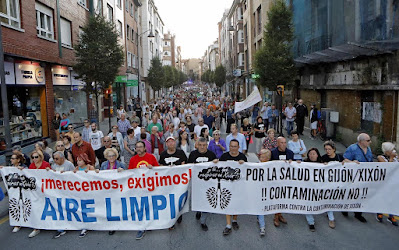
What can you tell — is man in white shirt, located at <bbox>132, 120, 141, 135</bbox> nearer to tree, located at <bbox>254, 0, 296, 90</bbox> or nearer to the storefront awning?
the storefront awning

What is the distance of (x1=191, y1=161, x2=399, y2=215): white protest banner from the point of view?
5.77 meters

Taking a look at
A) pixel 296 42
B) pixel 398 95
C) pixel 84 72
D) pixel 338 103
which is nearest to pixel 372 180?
pixel 398 95

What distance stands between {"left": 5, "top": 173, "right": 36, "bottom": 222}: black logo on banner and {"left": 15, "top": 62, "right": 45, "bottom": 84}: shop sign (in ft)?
27.6

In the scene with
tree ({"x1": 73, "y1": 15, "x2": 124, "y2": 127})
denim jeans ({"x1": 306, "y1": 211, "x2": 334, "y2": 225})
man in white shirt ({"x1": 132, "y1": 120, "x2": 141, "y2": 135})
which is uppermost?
tree ({"x1": 73, "y1": 15, "x2": 124, "y2": 127})

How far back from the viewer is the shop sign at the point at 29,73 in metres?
13.1

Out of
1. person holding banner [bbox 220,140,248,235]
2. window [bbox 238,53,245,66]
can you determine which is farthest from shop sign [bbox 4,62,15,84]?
window [bbox 238,53,245,66]

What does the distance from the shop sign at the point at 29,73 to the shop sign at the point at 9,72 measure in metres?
0.30

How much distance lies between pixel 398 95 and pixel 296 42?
11491 mm

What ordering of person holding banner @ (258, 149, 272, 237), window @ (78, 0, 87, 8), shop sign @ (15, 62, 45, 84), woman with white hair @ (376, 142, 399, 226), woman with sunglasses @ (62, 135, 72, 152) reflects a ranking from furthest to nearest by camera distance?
window @ (78, 0, 87, 8), shop sign @ (15, 62, 45, 84), woman with sunglasses @ (62, 135, 72, 152), woman with white hair @ (376, 142, 399, 226), person holding banner @ (258, 149, 272, 237)

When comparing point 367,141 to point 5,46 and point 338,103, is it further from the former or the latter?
point 5,46

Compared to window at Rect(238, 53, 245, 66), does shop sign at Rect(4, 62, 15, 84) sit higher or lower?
lower

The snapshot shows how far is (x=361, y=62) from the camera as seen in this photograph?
12641 millimetres

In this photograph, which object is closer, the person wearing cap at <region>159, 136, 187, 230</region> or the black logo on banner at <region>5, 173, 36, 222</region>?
the black logo on banner at <region>5, 173, 36, 222</region>

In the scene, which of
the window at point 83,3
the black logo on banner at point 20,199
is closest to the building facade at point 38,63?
the window at point 83,3
